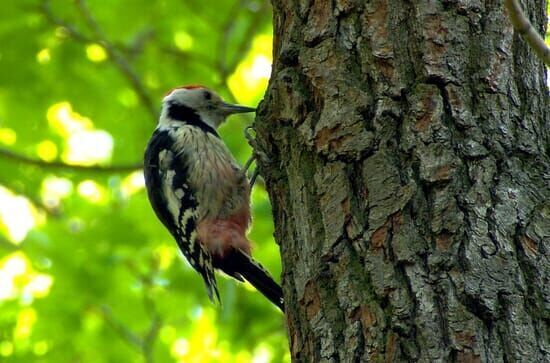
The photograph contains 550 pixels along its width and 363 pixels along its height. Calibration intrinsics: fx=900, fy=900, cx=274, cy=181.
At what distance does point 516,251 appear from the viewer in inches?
87.6

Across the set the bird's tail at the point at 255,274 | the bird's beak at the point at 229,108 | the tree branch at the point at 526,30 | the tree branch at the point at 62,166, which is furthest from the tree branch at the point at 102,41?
the tree branch at the point at 526,30

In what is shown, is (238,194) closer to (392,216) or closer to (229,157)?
(229,157)

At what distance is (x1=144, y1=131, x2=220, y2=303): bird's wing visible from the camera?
16.0 ft

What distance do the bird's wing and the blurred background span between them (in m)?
0.64

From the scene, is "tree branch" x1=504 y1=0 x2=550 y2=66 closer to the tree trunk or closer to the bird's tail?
the tree trunk

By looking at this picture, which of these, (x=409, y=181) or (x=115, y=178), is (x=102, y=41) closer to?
(x=115, y=178)

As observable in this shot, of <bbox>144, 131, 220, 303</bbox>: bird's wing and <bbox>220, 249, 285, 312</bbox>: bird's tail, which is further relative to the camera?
<bbox>144, 131, 220, 303</bbox>: bird's wing

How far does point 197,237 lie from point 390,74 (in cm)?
242

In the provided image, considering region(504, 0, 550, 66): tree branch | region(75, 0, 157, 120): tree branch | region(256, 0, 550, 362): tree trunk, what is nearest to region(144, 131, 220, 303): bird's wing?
region(75, 0, 157, 120): tree branch

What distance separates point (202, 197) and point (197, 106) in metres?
0.67

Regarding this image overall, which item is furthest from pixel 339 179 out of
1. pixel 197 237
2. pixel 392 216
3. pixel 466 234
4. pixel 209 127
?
pixel 209 127

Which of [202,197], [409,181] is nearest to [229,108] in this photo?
[202,197]

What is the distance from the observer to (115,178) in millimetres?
6324

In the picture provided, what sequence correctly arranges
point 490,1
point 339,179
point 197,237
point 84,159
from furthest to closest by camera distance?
1. point 84,159
2. point 197,237
3. point 490,1
4. point 339,179
